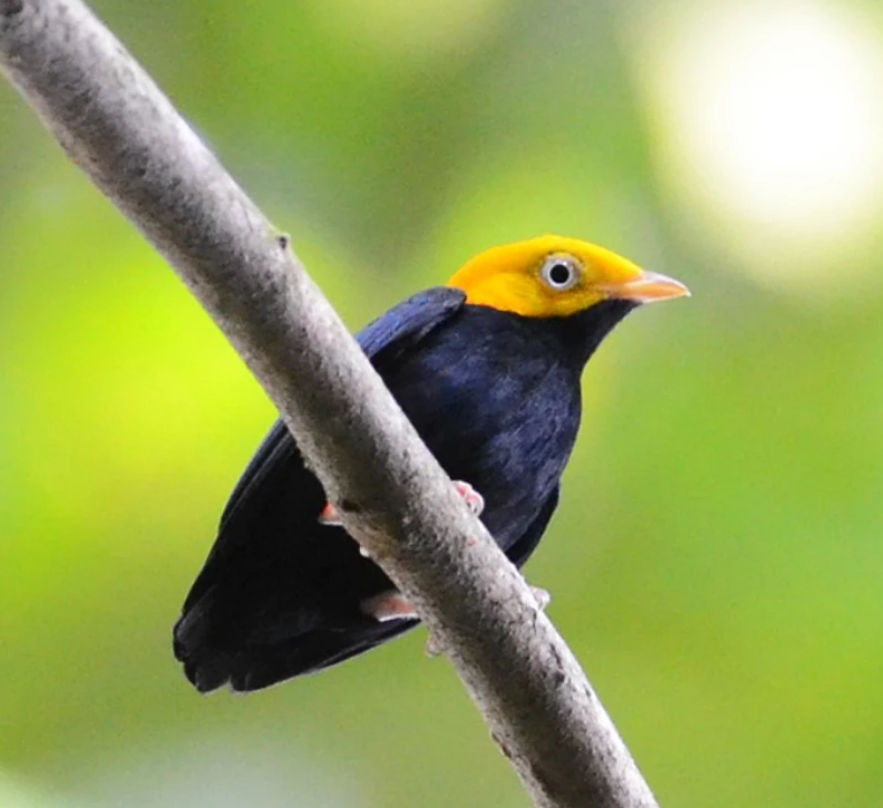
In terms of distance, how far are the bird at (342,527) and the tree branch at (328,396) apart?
0.37 metres

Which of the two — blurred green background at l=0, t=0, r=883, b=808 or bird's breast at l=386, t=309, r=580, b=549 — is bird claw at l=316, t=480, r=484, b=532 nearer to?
bird's breast at l=386, t=309, r=580, b=549

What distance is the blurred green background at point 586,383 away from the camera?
103 inches

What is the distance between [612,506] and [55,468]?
1.12 meters

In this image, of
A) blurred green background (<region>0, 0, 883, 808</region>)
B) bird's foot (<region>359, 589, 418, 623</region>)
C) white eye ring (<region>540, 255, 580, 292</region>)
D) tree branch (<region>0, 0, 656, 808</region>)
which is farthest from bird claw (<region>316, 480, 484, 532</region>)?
blurred green background (<region>0, 0, 883, 808</region>)

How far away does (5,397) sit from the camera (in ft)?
8.55

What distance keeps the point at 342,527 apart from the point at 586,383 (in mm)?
1129

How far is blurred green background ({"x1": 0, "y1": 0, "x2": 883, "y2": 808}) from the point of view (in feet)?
8.54

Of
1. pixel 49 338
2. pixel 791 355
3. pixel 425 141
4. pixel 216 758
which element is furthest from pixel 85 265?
pixel 791 355

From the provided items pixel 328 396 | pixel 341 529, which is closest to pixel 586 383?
pixel 341 529

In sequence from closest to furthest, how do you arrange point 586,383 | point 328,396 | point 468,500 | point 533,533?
point 328,396, point 468,500, point 533,533, point 586,383

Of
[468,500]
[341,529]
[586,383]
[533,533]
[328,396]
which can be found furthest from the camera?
[586,383]

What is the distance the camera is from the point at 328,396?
1.19 metres

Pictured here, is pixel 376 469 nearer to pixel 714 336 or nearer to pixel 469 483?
pixel 469 483

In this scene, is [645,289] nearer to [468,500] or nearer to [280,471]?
[468,500]
